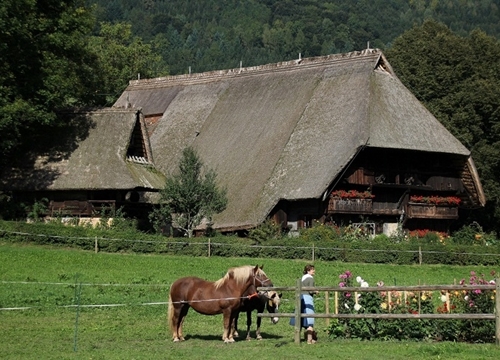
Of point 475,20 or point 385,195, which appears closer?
A: point 385,195

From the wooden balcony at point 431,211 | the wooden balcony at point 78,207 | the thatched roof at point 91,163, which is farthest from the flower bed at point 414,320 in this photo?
the wooden balcony at point 431,211

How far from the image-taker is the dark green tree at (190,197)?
141 feet

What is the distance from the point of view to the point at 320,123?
5072cm

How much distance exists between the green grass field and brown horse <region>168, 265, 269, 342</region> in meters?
0.49

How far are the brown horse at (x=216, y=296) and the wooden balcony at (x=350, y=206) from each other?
26390mm

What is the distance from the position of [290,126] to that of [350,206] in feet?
21.7

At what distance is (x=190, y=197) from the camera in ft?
Answer: 141

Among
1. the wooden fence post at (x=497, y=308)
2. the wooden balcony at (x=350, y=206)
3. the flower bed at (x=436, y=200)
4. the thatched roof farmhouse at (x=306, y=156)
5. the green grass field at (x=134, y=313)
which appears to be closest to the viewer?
the green grass field at (x=134, y=313)

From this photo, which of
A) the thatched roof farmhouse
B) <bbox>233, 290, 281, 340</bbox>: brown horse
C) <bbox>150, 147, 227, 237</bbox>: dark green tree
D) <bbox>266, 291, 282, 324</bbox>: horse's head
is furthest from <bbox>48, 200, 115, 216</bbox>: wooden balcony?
<bbox>233, 290, 281, 340</bbox>: brown horse

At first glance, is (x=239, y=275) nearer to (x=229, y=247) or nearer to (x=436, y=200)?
(x=229, y=247)

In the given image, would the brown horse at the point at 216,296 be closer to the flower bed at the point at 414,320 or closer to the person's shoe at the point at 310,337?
the person's shoe at the point at 310,337

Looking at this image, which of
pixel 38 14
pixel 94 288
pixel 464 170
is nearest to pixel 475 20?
pixel 464 170

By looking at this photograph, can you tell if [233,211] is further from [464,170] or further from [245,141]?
[464,170]

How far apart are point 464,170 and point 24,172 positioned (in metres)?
22.6
